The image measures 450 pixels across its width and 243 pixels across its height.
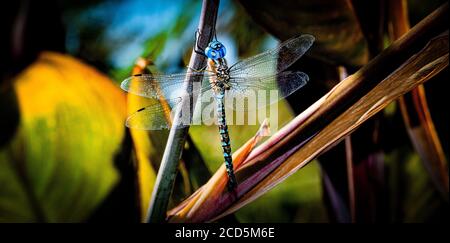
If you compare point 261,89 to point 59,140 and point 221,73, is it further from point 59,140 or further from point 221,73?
point 59,140

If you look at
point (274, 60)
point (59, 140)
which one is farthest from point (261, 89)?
point (59, 140)

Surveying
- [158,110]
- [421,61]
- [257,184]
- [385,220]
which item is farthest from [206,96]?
[385,220]

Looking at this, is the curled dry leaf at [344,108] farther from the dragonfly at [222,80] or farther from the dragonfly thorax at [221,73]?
the dragonfly thorax at [221,73]

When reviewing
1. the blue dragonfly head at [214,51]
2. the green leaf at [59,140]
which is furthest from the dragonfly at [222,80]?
the green leaf at [59,140]

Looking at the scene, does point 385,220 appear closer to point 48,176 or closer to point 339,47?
point 339,47

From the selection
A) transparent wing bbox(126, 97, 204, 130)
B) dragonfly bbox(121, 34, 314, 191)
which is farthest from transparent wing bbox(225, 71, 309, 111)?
transparent wing bbox(126, 97, 204, 130)

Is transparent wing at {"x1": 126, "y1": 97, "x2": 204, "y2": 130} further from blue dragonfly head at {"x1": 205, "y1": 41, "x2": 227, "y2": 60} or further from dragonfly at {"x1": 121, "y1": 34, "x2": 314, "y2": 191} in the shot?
blue dragonfly head at {"x1": 205, "y1": 41, "x2": 227, "y2": 60}
